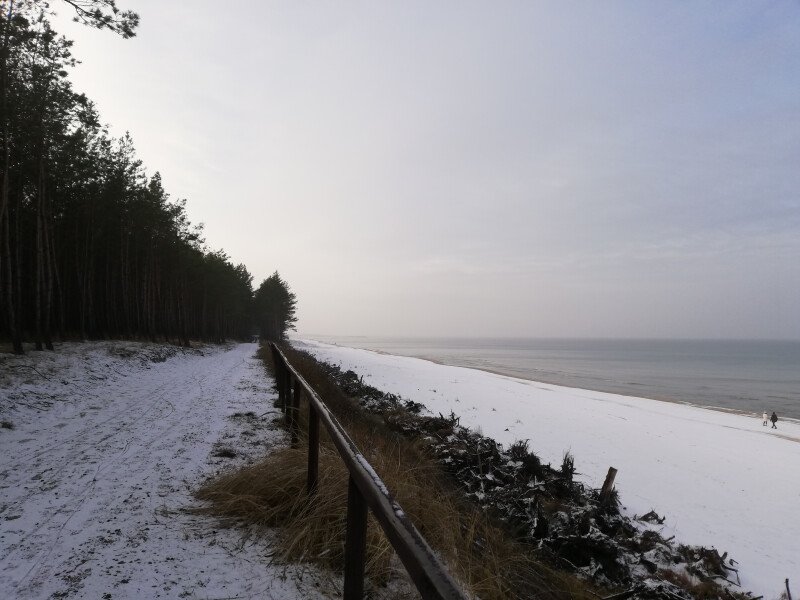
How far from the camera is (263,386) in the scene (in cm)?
1263

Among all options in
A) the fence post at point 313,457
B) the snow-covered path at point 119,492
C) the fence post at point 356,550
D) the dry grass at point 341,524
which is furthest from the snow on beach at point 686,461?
the snow-covered path at point 119,492

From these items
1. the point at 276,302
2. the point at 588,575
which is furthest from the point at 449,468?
the point at 276,302

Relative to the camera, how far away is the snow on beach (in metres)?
6.72

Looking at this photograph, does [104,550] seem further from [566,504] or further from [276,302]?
[276,302]

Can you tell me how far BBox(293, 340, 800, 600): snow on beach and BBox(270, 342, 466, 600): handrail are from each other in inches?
232

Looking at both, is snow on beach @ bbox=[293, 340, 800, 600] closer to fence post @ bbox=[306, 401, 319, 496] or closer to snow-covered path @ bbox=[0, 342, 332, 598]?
fence post @ bbox=[306, 401, 319, 496]

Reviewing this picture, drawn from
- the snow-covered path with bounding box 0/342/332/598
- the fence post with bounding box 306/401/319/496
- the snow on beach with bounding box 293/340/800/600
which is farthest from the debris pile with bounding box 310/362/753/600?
the snow-covered path with bounding box 0/342/332/598

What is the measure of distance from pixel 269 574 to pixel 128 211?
27910mm

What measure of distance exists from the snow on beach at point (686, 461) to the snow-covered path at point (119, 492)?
6339mm

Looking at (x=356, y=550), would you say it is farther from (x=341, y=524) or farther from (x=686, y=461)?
(x=686, y=461)

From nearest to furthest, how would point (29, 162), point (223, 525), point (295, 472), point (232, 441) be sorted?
point (223, 525)
point (295, 472)
point (232, 441)
point (29, 162)

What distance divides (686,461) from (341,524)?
11.1 m

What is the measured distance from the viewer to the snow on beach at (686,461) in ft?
22.0

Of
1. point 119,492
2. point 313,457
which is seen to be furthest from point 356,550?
point 119,492
